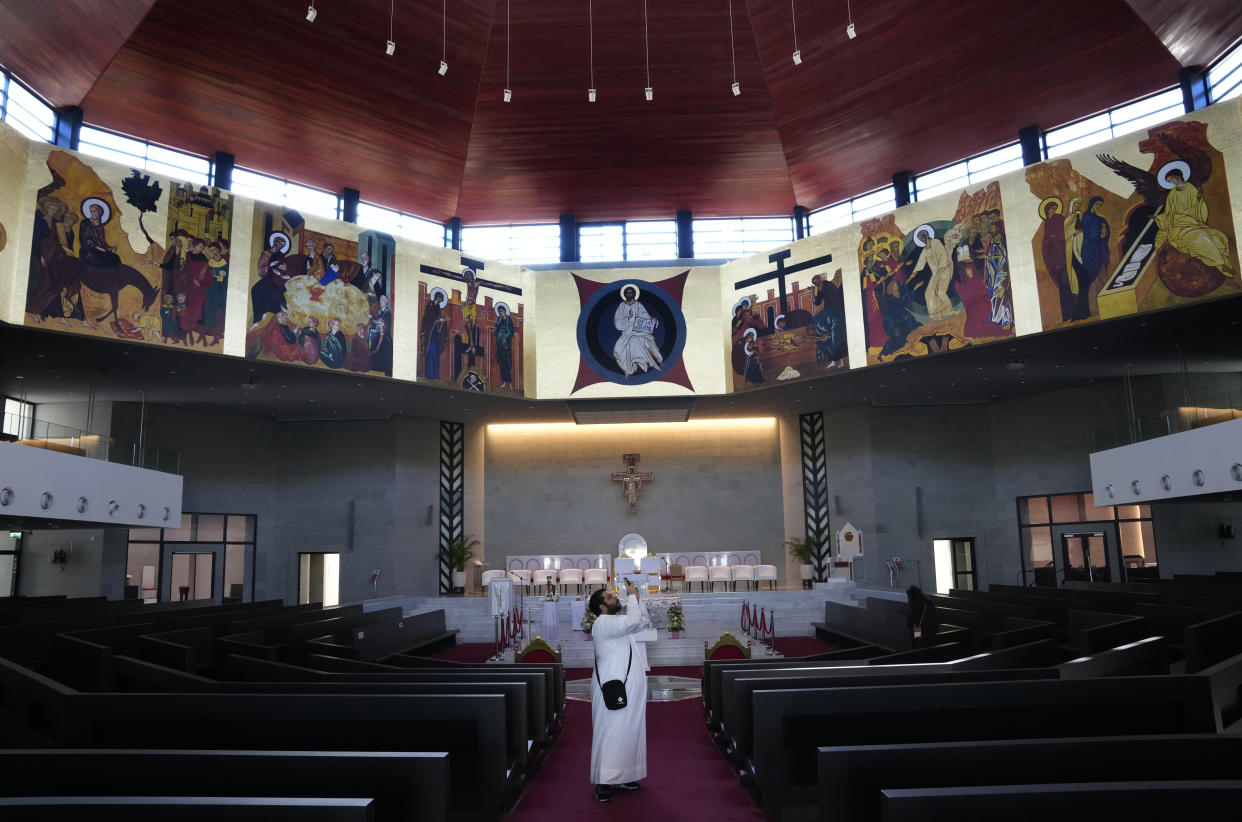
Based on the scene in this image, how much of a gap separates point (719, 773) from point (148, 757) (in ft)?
14.1

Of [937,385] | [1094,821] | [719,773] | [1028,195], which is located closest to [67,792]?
[1094,821]

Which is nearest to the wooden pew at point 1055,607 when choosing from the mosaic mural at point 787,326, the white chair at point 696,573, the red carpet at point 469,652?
the mosaic mural at point 787,326

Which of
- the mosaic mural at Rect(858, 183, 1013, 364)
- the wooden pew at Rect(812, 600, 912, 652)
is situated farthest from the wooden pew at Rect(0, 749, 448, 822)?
the mosaic mural at Rect(858, 183, 1013, 364)

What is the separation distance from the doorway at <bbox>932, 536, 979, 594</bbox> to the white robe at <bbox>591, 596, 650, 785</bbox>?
59.4ft

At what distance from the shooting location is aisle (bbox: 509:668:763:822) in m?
5.66

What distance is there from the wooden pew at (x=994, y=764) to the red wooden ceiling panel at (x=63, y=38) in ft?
52.6

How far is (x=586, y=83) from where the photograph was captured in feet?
59.9

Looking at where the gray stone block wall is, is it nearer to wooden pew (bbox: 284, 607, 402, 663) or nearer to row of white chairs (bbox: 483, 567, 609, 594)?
row of white chairs (bbox: 483, 567, 609, 594)

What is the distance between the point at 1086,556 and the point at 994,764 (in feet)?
66.5

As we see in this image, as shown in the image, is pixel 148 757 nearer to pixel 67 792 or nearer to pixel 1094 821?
pixel 67 792

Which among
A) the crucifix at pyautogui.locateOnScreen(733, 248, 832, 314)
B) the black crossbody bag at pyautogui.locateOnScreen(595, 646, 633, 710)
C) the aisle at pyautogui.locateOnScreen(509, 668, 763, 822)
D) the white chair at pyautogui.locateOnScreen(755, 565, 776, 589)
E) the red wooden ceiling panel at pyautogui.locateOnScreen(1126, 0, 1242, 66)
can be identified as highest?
the red wooden ceiling panel at pyautogui.locateOnScreen(1126, 0, 1242, 66)

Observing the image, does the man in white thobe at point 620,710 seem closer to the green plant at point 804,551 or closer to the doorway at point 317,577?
the green plant at point 804,551

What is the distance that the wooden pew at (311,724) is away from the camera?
4645mm

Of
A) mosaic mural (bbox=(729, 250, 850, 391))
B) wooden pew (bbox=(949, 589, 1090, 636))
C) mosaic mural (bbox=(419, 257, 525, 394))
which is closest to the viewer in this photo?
wooden pew (bbox=(949, 589, 1090, 636))
